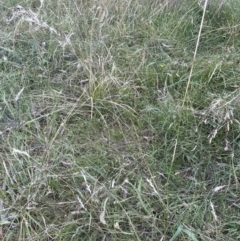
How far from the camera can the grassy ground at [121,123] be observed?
133 centimetres

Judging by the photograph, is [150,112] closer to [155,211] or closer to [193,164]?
[193,164]

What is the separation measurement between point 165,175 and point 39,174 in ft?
1.47

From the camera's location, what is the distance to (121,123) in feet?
5.42

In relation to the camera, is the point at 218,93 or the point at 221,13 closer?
the point at 218,93

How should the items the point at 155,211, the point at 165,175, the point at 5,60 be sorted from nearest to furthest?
the point at 155,211
the point at 165,175
the point at 5,60

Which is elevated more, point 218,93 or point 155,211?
point 218,93

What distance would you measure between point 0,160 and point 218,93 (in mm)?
929

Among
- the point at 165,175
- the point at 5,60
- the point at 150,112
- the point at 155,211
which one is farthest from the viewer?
the point at 5,60

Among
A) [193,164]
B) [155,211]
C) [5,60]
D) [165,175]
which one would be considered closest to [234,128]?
[193,164]

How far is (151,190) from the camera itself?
139 centimetres

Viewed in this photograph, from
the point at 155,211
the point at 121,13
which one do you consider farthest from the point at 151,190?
the point at 121,13

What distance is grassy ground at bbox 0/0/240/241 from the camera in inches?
52.5

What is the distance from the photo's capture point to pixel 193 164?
58.8 inches

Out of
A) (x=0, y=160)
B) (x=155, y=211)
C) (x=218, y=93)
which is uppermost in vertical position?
(x=218, y=93)
